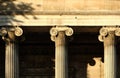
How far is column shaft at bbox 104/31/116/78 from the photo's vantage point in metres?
49.7

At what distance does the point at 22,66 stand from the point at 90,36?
19.3 ft

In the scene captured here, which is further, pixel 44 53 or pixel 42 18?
pixel 44 53

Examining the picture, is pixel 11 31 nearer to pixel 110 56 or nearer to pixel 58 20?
pixel 58 20

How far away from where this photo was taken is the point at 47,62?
187 ft

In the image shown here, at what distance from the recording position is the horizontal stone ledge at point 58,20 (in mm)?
49688

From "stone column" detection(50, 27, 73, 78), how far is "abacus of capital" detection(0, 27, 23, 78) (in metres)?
2.39

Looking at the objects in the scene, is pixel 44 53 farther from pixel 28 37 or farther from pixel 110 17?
pixel 110 17

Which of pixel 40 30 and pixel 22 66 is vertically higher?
pixel 40 30

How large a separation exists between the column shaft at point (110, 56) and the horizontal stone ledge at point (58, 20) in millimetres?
969

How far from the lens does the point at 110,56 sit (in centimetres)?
4997

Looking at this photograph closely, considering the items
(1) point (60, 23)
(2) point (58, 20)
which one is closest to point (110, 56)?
(1) point (60, 23)

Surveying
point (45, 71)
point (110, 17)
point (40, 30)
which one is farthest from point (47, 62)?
point (110, 17)

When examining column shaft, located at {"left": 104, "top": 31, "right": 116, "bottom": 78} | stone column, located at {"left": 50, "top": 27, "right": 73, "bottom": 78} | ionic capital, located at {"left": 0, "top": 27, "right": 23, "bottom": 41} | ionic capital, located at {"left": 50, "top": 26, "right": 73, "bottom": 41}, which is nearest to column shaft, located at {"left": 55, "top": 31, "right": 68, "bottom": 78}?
stone column, located at {"left": 50, "top": 27, "right": 73, "bottom": 78}

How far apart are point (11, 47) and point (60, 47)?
133 inches
